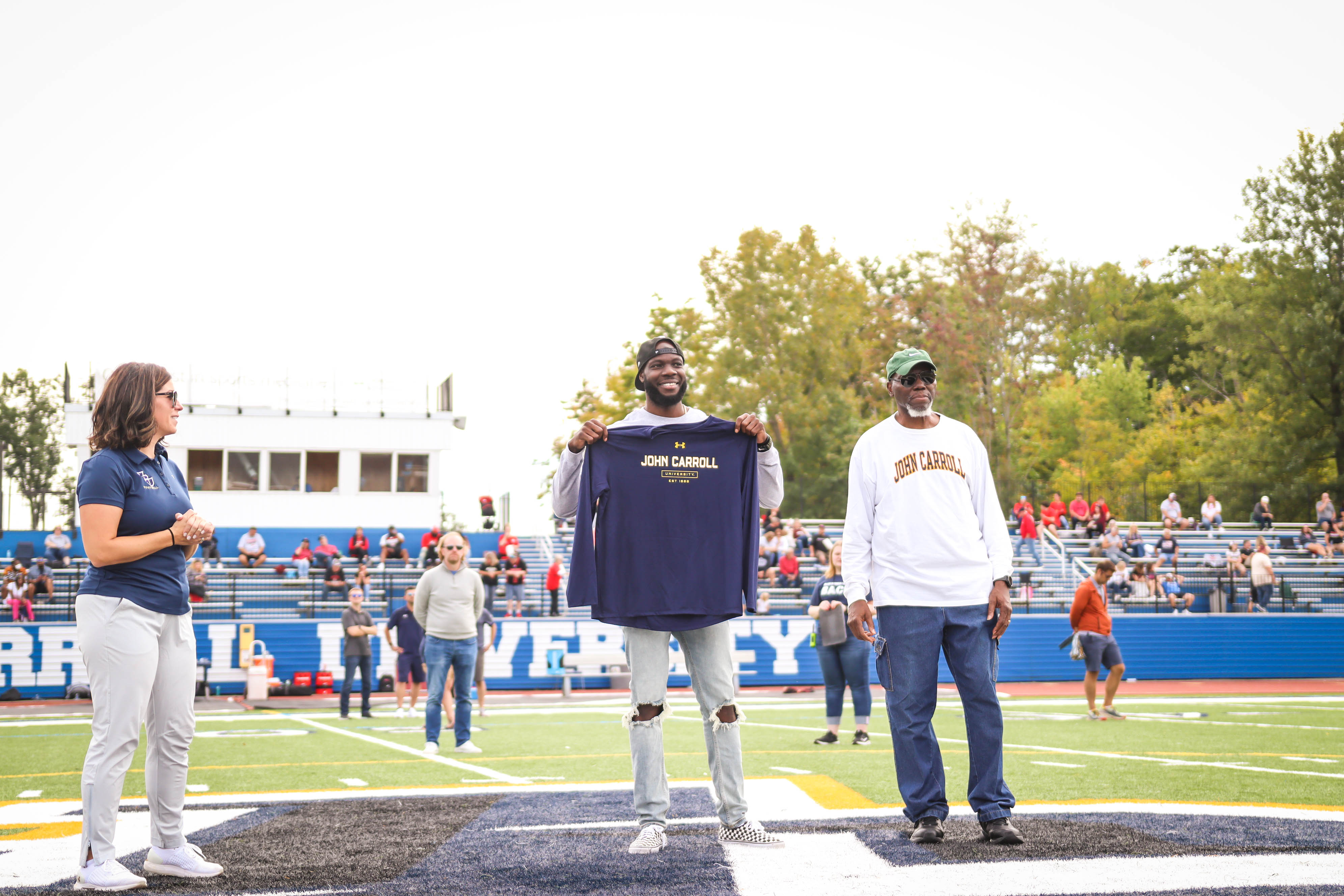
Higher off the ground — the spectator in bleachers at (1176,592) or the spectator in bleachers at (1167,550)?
the spectator in bleachers at (1167,550)

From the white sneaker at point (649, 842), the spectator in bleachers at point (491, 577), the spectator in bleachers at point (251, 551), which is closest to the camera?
the white sneaker at point (649, 842)

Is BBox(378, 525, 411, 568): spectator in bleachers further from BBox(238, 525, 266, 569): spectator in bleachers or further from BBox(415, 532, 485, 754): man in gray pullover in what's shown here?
BBox(415, 532, 485, 754): man in gray pullover

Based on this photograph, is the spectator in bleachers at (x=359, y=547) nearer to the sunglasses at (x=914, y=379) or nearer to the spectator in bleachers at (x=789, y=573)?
the spectator in bleachers at (x=789, y=573)

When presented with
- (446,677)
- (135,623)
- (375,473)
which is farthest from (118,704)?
(375,473)

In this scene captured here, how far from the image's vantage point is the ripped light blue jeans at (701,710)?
188 inches

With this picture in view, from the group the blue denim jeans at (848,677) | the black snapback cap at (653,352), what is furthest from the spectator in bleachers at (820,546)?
the black snapback cap at (653,352)

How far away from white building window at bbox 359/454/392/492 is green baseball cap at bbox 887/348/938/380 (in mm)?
30173

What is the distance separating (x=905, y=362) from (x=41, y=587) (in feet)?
75.5

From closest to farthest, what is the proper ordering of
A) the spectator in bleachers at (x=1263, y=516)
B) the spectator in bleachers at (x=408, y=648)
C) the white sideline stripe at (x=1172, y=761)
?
the white sideline stripe at (x=1172, y=761) < the spectator in bleachers at (x=408, y=648) < the spectator in bleachers at (x=1263, y=516)

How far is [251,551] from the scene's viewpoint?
26828mm

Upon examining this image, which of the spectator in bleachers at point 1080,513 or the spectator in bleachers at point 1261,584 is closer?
the spectator in bleachers at point 1261,584

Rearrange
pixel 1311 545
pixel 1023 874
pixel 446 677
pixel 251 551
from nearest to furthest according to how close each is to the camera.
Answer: pixel 1023 874
pixel 446 677
pixel 251 551
pixel 1311 545

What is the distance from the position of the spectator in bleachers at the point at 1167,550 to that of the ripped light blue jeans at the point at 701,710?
23920mm

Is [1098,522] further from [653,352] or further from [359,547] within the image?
[653,352]
